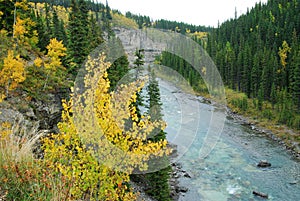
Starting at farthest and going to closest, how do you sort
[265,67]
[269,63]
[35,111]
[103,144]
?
[269,63], [265,67], [35,111], [103,144]

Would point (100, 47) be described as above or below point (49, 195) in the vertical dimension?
above

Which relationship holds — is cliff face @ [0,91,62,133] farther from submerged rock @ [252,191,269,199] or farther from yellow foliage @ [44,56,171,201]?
submerged rock @ [252,191,269,199]

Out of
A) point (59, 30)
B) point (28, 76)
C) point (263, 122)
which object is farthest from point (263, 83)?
point (28, 76)

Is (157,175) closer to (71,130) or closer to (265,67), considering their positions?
(71,130)

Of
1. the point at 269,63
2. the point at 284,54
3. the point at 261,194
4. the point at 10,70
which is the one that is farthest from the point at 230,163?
the point at 284,54

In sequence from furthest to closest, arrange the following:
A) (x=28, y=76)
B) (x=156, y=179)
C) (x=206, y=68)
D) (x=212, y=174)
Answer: (x=206, y=68)
(x=212, y=174)
(x=28, y=76)
(x=156, y=179)

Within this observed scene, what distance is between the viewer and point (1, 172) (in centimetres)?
593

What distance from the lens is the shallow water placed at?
2709 centimetres

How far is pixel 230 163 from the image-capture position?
112 feet

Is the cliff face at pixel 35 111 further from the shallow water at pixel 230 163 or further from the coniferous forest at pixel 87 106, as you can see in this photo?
the shallow water at pixel 230 163

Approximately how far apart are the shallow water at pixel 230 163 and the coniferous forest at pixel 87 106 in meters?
4.21

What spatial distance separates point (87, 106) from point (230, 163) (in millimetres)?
29790

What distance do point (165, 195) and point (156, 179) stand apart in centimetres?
168

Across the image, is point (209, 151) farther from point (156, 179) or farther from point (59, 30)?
point (59, 30)
